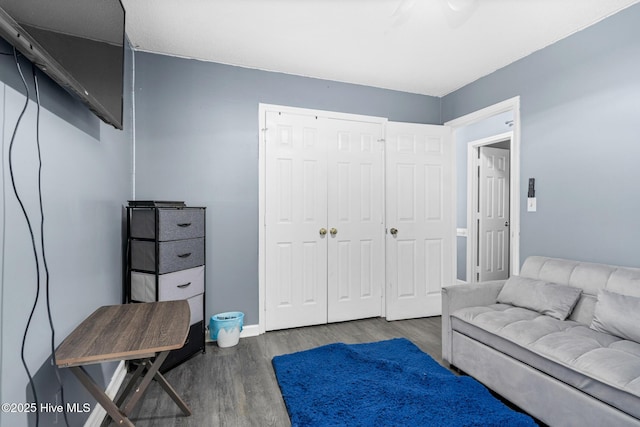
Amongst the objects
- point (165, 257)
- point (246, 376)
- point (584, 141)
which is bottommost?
point (246, 376)

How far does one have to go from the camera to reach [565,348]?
1.65m

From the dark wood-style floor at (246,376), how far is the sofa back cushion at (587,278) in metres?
1.03

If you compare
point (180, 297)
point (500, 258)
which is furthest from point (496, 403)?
point (500, 258)

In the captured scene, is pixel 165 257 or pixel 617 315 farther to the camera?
pixel 165 257

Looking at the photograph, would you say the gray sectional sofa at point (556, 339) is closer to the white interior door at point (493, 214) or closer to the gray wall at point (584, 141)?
the gray wall at point (584, 141)

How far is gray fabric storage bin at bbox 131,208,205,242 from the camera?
2238 mm

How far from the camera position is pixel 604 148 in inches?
88.9

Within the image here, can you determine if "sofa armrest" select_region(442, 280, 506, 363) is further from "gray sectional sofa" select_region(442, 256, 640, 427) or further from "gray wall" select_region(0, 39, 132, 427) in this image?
"gray wall" select_region(0, 39, 132, 427)

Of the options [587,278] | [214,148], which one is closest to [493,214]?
[587,278]

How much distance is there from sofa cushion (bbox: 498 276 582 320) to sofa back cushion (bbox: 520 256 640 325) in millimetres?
59

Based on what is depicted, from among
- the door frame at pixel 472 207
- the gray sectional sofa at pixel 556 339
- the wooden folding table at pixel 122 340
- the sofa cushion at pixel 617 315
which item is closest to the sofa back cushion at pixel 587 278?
the gray sectional sofa at pixel 556 339

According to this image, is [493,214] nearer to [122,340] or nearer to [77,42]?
[122,340]

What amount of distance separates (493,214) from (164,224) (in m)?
4.38

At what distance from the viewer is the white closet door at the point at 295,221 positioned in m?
3.13
